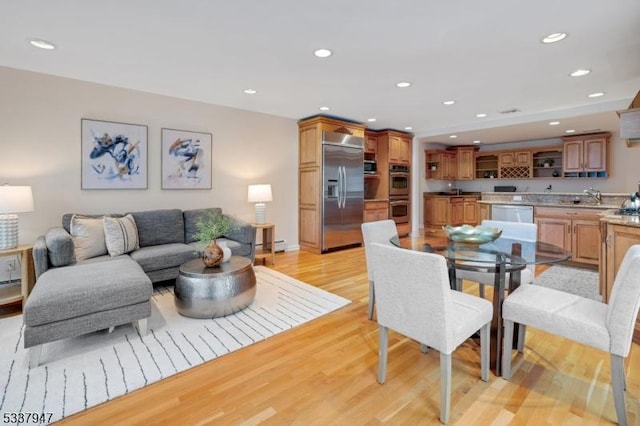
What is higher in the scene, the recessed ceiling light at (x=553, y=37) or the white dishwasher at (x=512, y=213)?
the recessed ceiling light at (x=553, y=37)

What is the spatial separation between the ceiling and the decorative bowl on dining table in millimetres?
1556

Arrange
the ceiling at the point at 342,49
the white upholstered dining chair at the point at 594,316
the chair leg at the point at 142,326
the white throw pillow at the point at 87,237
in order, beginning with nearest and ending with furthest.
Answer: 1. the white upholstered dining chair at the point at 594,316
2. the ceiling at the point at 342,49
3. the chair leg at the point at 142,326
4. the white throw pillow at the point at 87,237

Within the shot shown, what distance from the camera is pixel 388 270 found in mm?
1758

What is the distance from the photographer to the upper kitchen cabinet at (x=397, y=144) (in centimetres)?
667

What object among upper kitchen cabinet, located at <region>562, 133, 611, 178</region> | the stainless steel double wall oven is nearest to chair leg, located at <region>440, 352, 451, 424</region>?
the stainless steel double wall oven

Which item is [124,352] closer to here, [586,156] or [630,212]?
[630,212]

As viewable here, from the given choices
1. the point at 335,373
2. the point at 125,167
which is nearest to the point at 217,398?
the point at 335,373

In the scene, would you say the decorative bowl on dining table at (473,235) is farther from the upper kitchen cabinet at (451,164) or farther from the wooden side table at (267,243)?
the upper kitchen cabinet at (451,164)

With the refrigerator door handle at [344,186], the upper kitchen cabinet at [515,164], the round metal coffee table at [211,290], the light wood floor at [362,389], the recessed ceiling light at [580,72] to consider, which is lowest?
the light wood floor at [362,389]

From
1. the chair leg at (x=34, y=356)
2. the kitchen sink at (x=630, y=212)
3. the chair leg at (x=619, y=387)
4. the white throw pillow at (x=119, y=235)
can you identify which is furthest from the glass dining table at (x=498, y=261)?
the white throw pillow at (x=119, y=235)

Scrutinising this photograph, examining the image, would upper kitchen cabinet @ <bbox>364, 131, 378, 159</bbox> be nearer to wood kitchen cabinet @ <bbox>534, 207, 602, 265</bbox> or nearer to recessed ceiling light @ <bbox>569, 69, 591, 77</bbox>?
wood kitchen cabinet @ <bbox>534, 207, 602, 265</bbox>

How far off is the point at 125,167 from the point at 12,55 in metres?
1.45

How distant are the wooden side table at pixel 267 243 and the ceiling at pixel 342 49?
1.80m

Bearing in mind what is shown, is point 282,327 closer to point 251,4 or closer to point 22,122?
point 251,4
